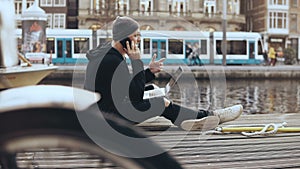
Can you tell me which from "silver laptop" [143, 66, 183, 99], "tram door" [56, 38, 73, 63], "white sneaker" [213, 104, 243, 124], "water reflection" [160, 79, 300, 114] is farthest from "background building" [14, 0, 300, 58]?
"white sneaker" [213, 104, 243, 124]

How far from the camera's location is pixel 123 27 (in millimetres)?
3301

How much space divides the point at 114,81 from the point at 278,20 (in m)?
43.1

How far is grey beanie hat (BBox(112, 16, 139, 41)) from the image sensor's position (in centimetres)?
328

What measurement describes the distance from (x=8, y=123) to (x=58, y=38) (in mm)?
30287

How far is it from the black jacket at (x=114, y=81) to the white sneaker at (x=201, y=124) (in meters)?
0.62

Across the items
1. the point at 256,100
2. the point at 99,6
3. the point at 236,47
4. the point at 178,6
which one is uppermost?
the point at 178,6

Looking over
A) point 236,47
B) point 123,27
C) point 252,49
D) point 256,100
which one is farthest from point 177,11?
point 123,27

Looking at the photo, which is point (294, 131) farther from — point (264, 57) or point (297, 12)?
Result: point (297, 12)

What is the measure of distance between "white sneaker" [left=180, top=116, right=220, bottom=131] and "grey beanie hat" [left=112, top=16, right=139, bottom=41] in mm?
961

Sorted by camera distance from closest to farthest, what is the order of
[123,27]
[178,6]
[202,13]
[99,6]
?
[123,27], [99,6], [202,13], [178,6]

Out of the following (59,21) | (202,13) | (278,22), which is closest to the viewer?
(59,21)

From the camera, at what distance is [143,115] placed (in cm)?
355

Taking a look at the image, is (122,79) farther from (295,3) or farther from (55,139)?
(295,3)

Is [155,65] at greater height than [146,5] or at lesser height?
lesser
